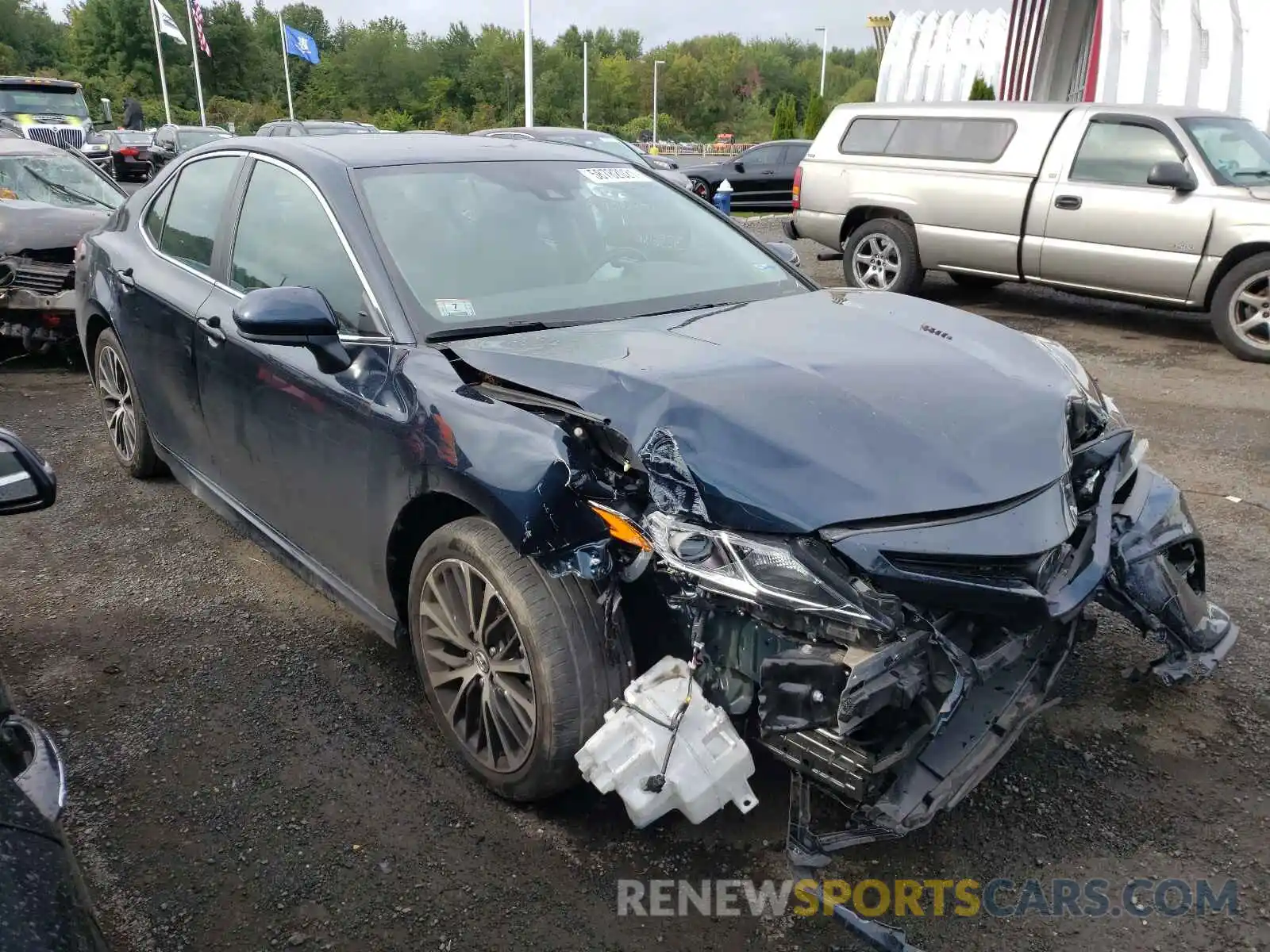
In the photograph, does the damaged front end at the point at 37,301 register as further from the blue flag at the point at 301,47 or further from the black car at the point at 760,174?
the blue flag at the point at 301,47

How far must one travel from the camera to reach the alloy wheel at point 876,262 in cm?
965

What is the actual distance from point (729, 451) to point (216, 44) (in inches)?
3209

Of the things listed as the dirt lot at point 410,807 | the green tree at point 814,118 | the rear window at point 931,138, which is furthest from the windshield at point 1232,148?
the green tree at point 814,118

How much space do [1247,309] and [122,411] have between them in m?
7.75

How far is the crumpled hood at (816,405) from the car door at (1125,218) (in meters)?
5.79

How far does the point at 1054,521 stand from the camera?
2307mm

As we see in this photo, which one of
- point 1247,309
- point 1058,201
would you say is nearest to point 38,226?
point 1058,201

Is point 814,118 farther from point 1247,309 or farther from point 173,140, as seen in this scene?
point 1247,309

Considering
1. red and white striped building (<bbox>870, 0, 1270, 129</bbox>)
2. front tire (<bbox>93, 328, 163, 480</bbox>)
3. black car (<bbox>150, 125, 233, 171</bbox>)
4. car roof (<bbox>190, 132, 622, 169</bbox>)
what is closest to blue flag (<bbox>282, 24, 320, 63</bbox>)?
black car (<bbox>150, 125, 233, 171</bbox>)

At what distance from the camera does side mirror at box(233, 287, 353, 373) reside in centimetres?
278

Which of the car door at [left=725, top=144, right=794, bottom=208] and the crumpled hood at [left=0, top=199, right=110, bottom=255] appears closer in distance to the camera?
the crumpled hood at [left=0, top=199, right=110, bottom=255]

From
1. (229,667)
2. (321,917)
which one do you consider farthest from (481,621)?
(229,667)

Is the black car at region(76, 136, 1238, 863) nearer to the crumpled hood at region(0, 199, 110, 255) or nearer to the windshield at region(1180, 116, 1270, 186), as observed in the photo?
the crumpled hood at region(0, 199, 110, 255)

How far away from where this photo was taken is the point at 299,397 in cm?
316
